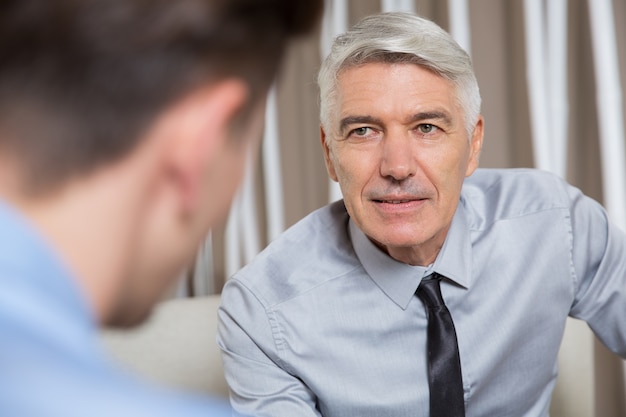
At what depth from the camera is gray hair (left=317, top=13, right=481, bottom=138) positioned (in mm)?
1452

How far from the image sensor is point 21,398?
1.34 feet

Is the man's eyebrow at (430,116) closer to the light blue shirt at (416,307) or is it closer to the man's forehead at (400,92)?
the man's forehead at (400,92)

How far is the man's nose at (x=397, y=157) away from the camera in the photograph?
1437 mm

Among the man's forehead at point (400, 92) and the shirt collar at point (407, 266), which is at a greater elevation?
the man's forehead at point (400, 92)

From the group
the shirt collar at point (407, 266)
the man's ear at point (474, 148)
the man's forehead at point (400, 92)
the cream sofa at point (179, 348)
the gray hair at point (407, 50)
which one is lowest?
the cream sofa at point (179, 348)

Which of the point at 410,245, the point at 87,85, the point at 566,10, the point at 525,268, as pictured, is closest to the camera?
the point at 87,85

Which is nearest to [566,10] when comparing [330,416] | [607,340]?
[607,340]

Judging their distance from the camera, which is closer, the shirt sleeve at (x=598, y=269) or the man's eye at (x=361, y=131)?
the man's eye at (x=361, y=131)

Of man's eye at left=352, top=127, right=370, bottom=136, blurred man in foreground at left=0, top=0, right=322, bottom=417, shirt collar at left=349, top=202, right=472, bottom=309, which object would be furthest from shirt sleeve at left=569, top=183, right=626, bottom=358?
blurred man in foreground at left=0, top=0, right=322, bottom=417

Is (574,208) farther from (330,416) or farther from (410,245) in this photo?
(330,416)

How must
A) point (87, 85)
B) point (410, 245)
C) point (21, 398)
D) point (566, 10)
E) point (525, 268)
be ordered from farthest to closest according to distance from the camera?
point (566, 10)
point (525, 268)
point (410, 245)
point (87, 85)
point (21, 398)

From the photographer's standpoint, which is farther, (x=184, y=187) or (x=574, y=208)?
(x=574, y=208)

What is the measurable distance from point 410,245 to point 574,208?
38cm

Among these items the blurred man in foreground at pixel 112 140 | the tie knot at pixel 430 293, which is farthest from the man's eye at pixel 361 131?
the blurred man in foreground at pixel 112 140
